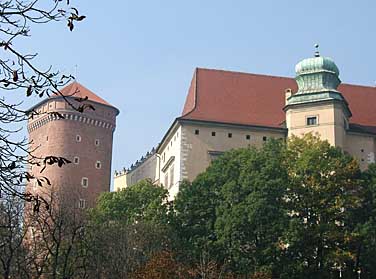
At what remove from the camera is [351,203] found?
102 feet

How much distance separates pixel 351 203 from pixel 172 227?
729cm

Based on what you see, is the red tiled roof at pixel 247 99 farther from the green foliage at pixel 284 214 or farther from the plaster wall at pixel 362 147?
the green foliage at pixel 284 214

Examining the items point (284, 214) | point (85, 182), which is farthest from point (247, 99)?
point (85, 182)

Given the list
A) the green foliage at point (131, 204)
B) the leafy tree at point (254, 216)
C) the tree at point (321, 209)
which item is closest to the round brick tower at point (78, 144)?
the green foliage at point (131, 204)

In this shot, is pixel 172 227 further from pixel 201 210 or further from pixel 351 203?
pixel 351 203

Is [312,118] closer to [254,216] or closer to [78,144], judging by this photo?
[254,216]

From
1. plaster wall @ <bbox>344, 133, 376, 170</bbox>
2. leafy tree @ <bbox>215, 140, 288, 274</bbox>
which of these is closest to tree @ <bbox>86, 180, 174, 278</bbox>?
leafy tree @ <bbox>215, 140, 288, 274</bbox>

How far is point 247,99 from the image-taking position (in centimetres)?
4250

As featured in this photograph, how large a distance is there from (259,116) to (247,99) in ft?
5.19

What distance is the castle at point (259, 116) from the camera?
1518 inches

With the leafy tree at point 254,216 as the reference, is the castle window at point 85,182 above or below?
above

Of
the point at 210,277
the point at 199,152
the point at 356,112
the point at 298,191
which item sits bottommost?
the point at 210,277

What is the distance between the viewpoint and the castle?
3856 centimetres

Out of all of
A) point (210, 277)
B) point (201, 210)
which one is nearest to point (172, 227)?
point (201, 210)
